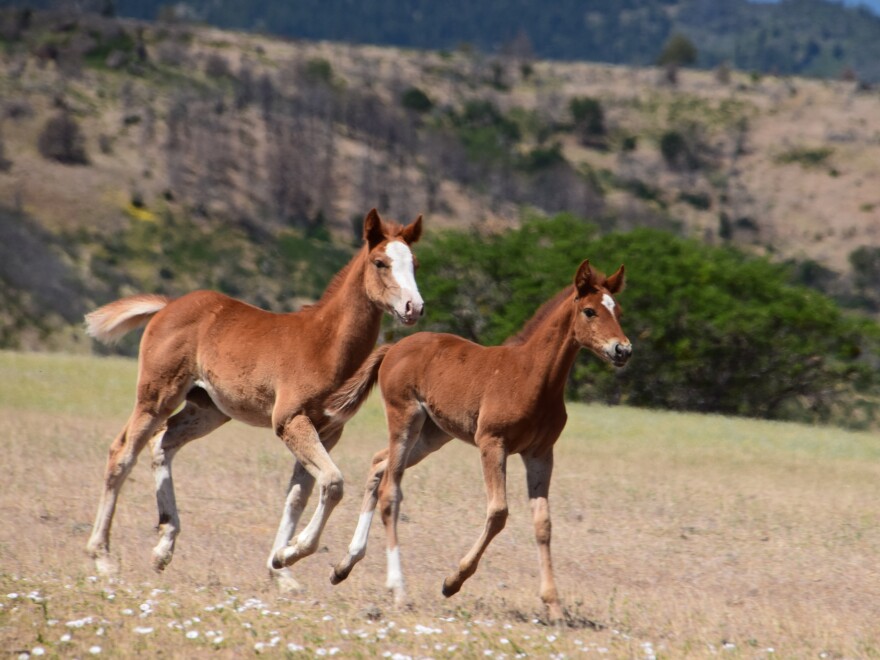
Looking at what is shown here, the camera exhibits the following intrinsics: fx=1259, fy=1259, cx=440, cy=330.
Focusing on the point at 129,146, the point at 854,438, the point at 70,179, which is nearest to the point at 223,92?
the point at 129,146

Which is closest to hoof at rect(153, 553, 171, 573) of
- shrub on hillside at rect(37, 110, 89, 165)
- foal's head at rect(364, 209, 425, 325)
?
foal's head at rect(364, 209, 425, 325)

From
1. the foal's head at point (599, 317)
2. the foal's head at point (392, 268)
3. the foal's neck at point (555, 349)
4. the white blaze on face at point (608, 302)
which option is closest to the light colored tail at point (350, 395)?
the foal's head at point (392, 268)

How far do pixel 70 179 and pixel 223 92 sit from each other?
2604 centimetres

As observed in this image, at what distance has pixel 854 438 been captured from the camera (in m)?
28.0

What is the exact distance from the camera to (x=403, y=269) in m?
9.02

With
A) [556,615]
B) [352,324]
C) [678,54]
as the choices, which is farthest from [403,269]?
[678,54]

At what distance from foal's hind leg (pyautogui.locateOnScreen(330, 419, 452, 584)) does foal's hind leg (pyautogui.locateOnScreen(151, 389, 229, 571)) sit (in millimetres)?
1493

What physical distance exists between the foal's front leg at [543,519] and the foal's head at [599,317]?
0.91 metres

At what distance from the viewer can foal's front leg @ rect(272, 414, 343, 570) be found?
888 centimetres

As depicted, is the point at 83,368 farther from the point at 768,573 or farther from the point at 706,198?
the point at 706,198

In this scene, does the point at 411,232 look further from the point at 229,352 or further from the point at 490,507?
the point at 490,507

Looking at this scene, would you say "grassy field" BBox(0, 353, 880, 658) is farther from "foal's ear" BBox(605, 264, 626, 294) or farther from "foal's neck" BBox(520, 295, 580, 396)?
"foal's ear" BBox(605, 264, 626, 294)

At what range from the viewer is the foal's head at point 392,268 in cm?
877

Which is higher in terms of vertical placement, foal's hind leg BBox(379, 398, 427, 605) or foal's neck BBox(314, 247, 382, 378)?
foal's neck BBox(314, 247, 382, 378)
